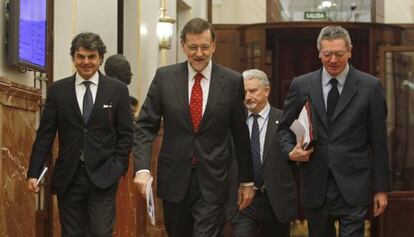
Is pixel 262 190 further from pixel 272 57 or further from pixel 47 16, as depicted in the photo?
pixel 272 57

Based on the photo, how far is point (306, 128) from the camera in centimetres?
547

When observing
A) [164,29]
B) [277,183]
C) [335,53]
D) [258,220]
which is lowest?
[258,220]

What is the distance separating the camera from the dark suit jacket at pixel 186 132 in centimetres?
519

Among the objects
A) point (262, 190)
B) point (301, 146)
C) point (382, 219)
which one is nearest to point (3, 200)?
point (262, 190)

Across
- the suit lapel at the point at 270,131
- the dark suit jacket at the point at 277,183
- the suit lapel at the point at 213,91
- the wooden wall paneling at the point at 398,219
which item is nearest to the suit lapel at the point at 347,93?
the suit lapel at the point at 213,91

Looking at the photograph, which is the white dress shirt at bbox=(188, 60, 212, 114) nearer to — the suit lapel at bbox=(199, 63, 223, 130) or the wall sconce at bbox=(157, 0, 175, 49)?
the suit lapel at bbox=(199, 63, 223, 130)

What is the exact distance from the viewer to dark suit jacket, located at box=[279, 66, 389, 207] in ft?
17.9

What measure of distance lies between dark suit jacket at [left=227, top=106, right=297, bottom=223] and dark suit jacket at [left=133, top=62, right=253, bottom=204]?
1486mm

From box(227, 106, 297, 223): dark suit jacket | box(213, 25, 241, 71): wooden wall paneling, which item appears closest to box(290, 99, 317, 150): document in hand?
box(227, 106, 297, 223): dark suit jacket

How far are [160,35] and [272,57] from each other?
341 centimetres

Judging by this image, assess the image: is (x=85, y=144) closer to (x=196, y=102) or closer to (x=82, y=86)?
(x=82, y=86)

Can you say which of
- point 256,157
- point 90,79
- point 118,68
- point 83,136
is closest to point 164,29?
point 118,68

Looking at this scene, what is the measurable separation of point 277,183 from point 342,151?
4.85ft

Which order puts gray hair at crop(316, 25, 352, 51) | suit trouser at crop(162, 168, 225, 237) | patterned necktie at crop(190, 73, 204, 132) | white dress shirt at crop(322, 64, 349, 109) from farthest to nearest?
white dress shirt at crop(322, 64, 349, 109) < gray hair at crop(316, 25, 352, 51) < patterned necktie at crop(190, 73, 204, 132) < suit trouser at crop(162, 168, 225, 237)
